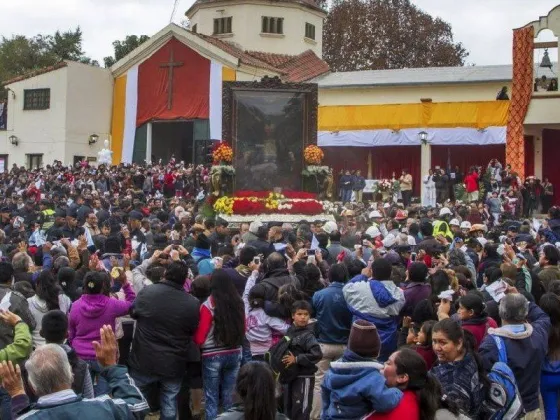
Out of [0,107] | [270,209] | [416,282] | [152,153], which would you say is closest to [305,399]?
[416,282]

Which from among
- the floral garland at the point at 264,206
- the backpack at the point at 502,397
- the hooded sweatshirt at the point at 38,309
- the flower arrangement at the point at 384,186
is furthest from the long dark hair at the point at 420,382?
the flower arrangement at the point at 384,186

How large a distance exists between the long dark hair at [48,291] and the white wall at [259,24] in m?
34.7

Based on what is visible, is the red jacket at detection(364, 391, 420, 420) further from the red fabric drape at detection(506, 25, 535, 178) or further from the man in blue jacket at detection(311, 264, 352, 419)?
the red fabric drape at detection(506, 25, 535, 178)

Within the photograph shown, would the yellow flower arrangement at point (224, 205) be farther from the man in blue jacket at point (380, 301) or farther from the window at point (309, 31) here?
the window at point (309, 31)

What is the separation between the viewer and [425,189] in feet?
101

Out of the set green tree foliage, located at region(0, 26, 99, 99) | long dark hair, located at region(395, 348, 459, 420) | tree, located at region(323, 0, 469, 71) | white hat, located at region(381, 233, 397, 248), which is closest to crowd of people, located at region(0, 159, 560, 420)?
long dark hair, located at region(395, 348, 459, 420)

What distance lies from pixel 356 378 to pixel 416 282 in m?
3.46

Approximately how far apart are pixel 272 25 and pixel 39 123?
38.2 ft

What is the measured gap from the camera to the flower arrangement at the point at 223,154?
2123cm

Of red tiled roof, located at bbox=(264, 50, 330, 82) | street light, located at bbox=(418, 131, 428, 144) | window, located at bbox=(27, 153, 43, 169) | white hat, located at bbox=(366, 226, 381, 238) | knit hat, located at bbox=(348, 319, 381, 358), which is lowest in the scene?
knit hat, located at bbox=(348, 319, 381, 358)

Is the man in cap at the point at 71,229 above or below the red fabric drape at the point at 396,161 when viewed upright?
below

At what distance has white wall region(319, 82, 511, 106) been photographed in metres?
36.3

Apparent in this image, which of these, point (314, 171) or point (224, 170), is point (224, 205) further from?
point (314, 171)

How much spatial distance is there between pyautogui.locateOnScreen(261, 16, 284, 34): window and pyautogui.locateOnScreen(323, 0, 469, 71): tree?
31.6 feet
